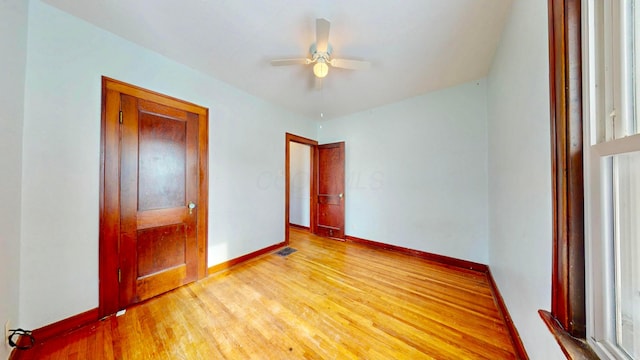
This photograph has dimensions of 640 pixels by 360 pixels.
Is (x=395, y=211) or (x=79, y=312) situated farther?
(x=395, y=211)

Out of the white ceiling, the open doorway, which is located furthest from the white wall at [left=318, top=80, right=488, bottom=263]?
the white ceiling

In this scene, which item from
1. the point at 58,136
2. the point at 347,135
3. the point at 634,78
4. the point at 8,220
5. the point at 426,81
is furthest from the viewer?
the point at 347,135

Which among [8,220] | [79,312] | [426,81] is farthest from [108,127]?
[426,81]

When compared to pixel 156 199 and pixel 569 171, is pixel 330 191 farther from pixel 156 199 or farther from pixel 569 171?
pixel 569 171

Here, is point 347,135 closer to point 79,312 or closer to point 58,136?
point 58,136

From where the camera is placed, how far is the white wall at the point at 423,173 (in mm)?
2535

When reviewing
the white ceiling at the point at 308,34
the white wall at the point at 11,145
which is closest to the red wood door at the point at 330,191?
the white ceiling at the point at 308,34

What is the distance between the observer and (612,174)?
2.19 ft

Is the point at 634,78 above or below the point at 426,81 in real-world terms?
below

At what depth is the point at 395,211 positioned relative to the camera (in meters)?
3.21

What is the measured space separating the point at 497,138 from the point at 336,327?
2285 millimetres

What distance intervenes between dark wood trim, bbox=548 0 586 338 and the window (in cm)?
2

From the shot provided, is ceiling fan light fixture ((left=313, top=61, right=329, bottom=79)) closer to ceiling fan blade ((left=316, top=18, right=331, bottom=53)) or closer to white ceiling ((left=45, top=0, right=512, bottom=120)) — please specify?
ceiling fan blade ((left=316, top=18, right=331, bottom=53))

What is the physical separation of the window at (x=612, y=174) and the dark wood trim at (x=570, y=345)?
3 cm
